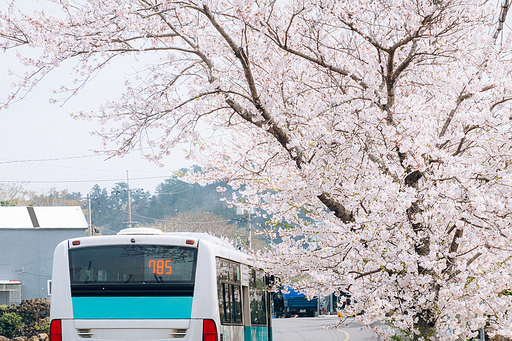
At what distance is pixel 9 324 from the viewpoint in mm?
28609

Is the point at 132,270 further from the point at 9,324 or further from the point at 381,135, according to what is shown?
the point at 9,324

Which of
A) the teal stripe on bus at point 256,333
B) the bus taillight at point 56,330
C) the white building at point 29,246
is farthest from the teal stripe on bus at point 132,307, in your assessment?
the white building at point 29,246

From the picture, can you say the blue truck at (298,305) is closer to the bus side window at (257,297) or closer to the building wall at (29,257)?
the building wall at (29,257)

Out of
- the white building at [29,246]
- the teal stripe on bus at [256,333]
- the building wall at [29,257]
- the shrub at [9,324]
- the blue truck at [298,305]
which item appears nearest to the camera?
the teal stripe on bus at [256,333]

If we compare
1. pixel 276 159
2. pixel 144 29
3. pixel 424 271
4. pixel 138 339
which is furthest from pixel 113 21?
pixel 424 271

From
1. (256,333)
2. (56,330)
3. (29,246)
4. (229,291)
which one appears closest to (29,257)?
(29,246)

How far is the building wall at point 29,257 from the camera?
3838 cm

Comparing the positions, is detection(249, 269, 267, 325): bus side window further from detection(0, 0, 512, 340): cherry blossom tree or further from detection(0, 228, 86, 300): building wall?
detection(0, 228, 86, 300): building wall

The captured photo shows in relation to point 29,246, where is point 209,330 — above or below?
below

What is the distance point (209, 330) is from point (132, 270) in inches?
57.1

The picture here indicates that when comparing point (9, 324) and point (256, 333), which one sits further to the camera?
point (9, 324)

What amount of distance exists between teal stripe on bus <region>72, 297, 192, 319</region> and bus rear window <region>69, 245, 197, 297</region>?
86 mm

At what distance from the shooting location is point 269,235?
10.6m

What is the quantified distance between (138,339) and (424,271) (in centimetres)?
422
